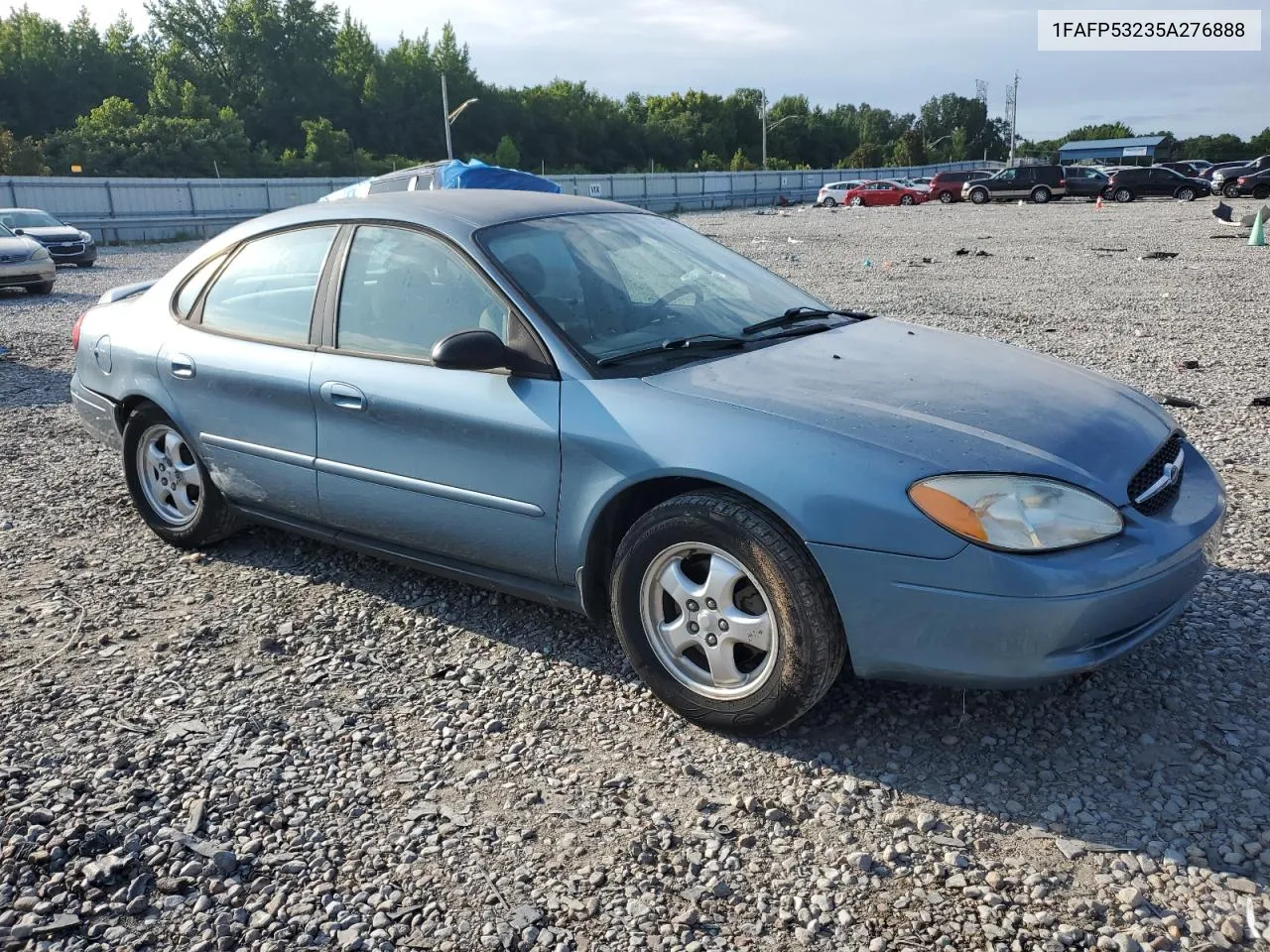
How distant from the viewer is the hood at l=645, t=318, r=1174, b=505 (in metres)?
2.93

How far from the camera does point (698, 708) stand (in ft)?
10.5

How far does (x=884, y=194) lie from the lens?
43.2m

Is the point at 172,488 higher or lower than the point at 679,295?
lower

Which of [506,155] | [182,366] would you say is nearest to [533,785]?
[182,366]

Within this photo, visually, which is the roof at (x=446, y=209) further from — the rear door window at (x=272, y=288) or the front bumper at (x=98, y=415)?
the front bumper at (x=98, y=415)

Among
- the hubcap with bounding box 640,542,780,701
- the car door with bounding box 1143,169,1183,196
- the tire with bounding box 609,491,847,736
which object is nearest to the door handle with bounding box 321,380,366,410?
the tire with bounding box 609,491,847,736

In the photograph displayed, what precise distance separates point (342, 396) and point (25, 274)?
15.2m

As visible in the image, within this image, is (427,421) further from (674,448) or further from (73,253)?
(73,253)

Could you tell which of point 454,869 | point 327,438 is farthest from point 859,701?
point 327,438

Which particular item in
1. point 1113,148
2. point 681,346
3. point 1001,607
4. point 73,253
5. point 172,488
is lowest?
point 172,488

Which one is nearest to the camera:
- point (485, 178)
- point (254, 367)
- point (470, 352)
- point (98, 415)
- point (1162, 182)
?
point (470, 352)

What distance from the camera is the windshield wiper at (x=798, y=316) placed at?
3867mm

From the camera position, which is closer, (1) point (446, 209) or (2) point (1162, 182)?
(1) point (446, 209)

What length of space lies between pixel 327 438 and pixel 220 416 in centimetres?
71
